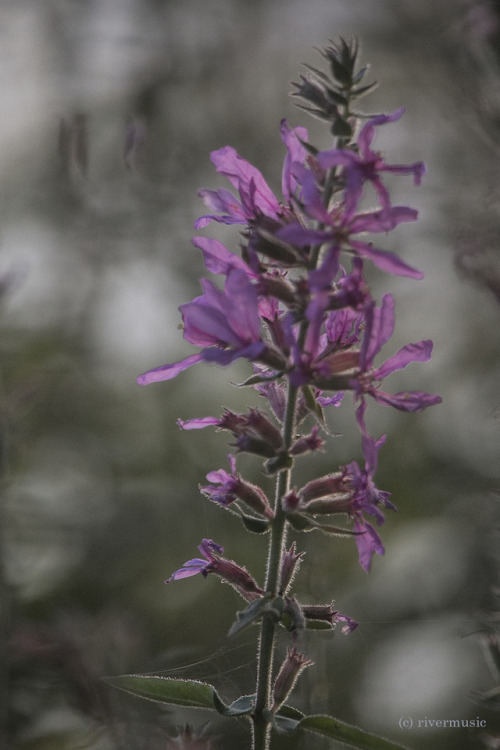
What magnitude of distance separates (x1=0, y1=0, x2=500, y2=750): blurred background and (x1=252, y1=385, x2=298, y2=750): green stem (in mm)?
1012

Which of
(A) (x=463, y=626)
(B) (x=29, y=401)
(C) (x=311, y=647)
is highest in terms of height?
(B) (x=29, y=401)

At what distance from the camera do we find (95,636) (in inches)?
85.4

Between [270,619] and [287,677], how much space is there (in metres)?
0.27

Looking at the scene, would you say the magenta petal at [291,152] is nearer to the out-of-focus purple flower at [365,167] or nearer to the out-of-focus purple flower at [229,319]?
the out-of-focus purple flower at [365,167]

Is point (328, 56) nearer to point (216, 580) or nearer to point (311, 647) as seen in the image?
point (311, 647)

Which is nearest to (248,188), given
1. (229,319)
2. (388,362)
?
(229,319)

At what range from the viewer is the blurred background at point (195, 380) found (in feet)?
9.85

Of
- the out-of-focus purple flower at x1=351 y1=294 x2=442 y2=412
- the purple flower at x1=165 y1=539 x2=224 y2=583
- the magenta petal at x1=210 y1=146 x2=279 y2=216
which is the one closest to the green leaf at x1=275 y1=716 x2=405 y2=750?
the purple flower at x1=165 y1=539 x2=224 y2=583

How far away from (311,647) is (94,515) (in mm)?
2015

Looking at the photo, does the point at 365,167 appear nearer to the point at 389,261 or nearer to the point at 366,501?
the point at 389,261

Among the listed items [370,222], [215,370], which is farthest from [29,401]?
[215,370]

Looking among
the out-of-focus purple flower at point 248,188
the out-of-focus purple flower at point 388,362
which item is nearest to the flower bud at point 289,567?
the out-of-focus purple flower at point 388,362

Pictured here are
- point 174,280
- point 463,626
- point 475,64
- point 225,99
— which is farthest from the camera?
point 225,99

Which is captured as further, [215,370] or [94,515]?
[215,370]
